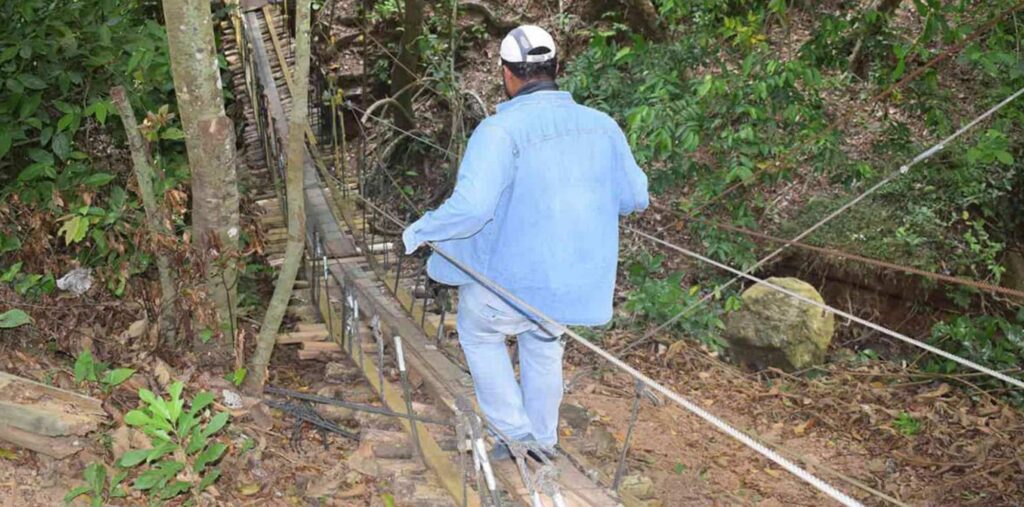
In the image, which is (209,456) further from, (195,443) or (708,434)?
(708,434)

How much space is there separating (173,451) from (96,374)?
563 mm

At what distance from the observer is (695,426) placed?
5402 mm

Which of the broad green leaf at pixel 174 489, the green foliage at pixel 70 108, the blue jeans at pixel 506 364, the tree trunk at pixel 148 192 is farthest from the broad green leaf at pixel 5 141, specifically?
the blue jeans at pixel 506 364

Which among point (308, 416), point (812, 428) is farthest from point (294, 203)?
point (812, 428)

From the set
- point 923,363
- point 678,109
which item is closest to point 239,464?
point 678,109

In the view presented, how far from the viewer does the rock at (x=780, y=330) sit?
6.74m

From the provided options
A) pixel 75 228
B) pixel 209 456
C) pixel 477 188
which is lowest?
pixel 209 456

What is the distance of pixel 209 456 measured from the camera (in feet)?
9.70

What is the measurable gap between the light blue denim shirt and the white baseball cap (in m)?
0.11

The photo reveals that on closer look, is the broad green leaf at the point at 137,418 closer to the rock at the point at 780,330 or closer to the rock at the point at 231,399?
the rock at the point at 231,399

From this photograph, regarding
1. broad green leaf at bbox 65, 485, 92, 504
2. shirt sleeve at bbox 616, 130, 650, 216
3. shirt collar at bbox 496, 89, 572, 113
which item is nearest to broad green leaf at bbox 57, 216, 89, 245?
broad green leaf at bbox 65, 485, 92, 504

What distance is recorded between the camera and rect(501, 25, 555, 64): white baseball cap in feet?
8.81

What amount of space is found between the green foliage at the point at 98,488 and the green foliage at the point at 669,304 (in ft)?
11.4

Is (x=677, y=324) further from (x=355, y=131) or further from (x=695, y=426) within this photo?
(x=355, y=131)
